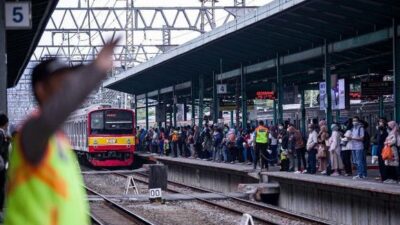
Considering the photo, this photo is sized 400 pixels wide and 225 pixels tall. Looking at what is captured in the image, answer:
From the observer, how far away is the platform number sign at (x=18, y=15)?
44.5ft

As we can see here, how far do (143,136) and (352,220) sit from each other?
29.9 metres

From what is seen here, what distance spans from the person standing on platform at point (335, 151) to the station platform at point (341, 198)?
1.09m

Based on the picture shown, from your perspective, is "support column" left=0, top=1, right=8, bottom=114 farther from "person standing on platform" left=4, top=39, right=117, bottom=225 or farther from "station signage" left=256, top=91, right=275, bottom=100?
"station signage" left=256, top=91, right=275, bottom=100

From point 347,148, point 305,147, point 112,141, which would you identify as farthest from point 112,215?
point 112,141

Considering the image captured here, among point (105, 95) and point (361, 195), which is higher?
point (105, 95)

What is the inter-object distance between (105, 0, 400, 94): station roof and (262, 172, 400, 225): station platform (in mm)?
4275

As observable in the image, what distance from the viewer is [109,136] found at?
117ft

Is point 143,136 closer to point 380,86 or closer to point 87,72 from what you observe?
point 380,86

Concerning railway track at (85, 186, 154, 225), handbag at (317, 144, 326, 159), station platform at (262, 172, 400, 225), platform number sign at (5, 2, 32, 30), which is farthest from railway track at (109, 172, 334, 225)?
platform number sign at (5, 2, 32, 30)

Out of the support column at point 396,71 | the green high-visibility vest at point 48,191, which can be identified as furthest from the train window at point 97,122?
the green high-visibility vest at point 48,191

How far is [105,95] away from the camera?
227 feet

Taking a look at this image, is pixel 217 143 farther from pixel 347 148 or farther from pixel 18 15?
pixel 18 15

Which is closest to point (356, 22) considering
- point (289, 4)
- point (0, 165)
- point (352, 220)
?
point (289, 4)

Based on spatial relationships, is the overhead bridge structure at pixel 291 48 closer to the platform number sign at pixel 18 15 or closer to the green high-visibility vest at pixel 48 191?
the platform number sign at pixel 18 15
